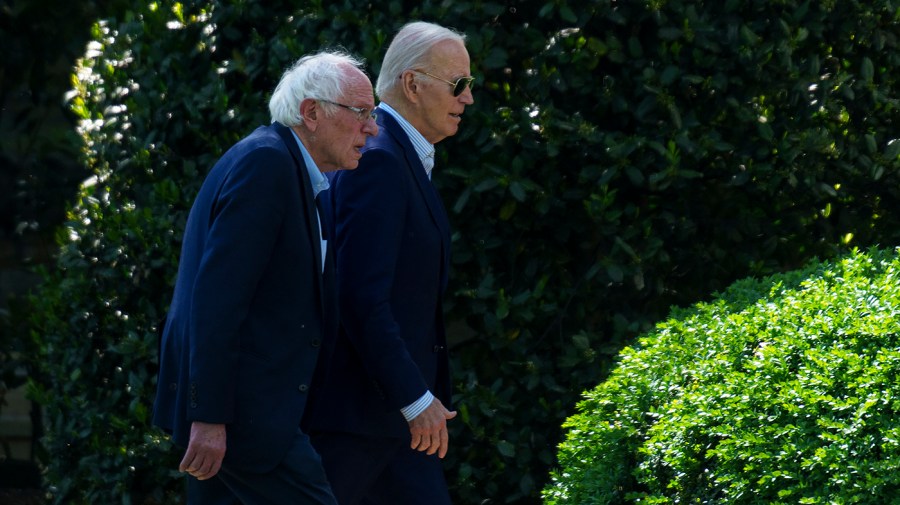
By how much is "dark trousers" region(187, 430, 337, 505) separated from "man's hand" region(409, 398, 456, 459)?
16.1 inches

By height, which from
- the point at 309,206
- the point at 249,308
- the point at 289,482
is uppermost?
the point at 309,206

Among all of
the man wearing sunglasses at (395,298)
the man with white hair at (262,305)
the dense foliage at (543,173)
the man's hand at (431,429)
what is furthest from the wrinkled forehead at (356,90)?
the dense foliage at (543,173)

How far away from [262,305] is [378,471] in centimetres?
84

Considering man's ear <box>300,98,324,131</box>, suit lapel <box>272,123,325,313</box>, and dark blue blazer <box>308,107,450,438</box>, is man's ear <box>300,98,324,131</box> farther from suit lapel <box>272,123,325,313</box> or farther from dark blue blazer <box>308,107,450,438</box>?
dark blue blazer <box>308,107,450,438</box>

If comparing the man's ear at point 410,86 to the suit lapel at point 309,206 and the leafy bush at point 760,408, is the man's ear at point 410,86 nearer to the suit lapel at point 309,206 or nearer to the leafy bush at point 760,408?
the suit lapel at point 309,206

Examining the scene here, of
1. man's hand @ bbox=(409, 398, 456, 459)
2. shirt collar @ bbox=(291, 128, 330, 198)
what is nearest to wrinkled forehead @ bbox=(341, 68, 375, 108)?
shirt collar @ bbox=(291, 128, 330, 198)

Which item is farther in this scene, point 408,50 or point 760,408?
point 408,50

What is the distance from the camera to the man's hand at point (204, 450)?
12.1 ft

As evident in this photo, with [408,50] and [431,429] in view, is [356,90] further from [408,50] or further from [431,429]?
[431,429]

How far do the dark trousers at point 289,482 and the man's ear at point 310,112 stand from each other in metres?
0.88

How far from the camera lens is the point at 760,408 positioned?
393cm

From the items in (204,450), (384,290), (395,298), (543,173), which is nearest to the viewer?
(204,450)

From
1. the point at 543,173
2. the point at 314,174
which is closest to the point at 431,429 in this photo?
the point at 314,174

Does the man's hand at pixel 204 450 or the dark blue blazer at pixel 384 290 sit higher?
the dark blue blazer at pixel 384 290
